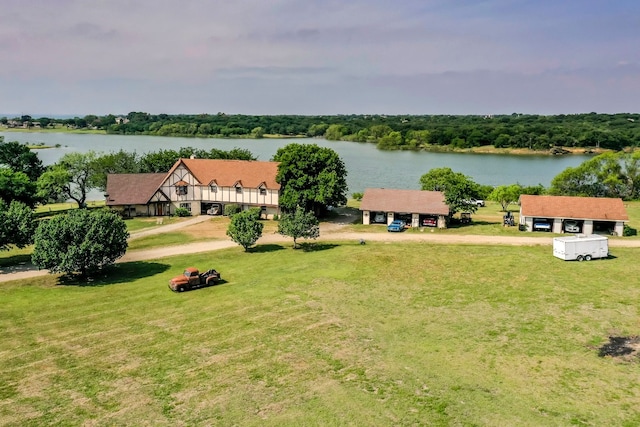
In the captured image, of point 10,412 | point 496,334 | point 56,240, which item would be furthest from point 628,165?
point 10,412

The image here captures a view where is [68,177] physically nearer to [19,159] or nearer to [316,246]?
[19,159]

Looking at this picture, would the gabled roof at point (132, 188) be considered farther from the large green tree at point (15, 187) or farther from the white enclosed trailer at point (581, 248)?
the white enclosed trailer at point (581, 248)

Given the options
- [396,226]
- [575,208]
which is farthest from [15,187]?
[575,208]

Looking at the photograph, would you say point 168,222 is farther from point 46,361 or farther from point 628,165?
point 628,165

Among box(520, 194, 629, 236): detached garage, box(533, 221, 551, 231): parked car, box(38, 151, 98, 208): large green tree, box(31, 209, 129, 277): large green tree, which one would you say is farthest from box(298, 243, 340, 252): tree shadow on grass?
box(38, 151, 98, 208): large green tree

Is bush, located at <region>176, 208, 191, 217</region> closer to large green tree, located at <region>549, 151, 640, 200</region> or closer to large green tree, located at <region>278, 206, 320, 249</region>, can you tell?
large green tree, located at <region>278, 206, 320, 249</region>

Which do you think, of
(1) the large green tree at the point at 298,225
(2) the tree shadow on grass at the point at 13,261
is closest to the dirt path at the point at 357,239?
(2) the tree shadow on grass at the point at 13,261
